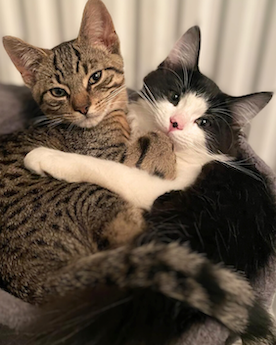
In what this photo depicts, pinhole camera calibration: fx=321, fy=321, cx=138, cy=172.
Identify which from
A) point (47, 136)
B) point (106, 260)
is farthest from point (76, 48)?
point (106, 260)

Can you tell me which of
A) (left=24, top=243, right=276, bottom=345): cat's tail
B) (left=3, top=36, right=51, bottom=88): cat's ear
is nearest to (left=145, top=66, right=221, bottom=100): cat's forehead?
(left=3, top=36, right=51, bottom=88): cat's ear

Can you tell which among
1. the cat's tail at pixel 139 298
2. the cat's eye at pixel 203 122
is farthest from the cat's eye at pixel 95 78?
the cat's tail at pixel 139 298

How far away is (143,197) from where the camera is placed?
882 mm

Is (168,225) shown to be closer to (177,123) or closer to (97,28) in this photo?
(177,123)

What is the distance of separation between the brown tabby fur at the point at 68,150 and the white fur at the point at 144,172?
0.11 ft

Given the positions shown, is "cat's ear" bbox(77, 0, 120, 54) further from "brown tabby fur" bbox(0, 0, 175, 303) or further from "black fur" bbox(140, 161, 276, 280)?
"black fur" bbox(140, 161, 276, 280)

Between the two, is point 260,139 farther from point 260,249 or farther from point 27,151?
point 27,151

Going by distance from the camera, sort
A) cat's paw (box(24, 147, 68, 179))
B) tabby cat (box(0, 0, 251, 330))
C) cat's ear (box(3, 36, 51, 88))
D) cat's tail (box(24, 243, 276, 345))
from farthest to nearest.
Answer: cat's ear (box(3, 36, 51, 88)), cat's paw (box(24, 147, 68, 179)), tabby cat (box(0, 0, 251, 330)), cat's tail (box(24, 243, 276, 345))

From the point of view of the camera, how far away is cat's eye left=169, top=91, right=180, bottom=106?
1010 mm

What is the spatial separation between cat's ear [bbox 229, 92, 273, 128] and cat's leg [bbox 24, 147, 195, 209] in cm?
35

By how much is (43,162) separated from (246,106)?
0.62 metres

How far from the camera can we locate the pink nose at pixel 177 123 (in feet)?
3.12

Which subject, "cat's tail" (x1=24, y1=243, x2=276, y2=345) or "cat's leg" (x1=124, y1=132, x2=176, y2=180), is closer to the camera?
"cat's tail" (x1=24, y1=243, x2=276, y2=345)

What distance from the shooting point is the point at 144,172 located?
92 cm
